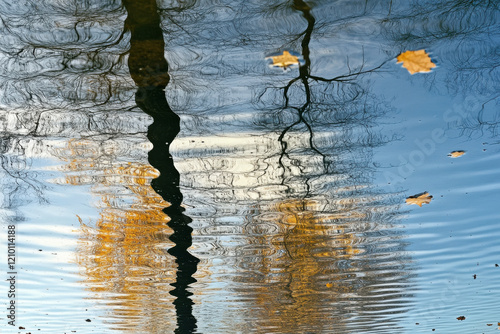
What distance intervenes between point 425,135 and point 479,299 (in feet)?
15.2

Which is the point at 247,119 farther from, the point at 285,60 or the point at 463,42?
the point at 463,42

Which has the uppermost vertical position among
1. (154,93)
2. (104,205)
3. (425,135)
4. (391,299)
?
(154,93)

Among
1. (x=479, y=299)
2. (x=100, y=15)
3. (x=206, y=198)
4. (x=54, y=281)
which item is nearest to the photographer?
(x=100, y=15)

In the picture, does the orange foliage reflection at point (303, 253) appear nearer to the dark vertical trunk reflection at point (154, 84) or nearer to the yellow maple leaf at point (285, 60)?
the dark vertical trunk reflection at point (154, 84)

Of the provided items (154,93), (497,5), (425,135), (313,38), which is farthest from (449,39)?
(154,93)

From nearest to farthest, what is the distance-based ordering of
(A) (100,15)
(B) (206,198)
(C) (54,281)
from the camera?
(A) (100,15) < (B) (206,198) < (C) (54,281)

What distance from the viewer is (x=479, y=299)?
605cm

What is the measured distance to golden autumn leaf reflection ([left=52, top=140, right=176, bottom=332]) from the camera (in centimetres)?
313

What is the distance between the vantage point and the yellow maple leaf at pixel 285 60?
9.59ft

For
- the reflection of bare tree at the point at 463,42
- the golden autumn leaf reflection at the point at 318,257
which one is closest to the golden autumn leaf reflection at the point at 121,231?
the golden autumn leaf reflection at the point at 318,257

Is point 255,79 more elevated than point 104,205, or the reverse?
point 255,79

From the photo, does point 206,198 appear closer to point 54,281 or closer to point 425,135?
point 425,135

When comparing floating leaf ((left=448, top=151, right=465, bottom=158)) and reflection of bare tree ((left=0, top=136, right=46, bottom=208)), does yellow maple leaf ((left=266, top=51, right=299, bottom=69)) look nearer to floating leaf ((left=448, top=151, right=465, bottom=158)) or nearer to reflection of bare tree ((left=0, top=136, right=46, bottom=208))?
floating leaf ((left=448, top=151, right=465, bottom=158))

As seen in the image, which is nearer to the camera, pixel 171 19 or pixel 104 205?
pixel 171 19
